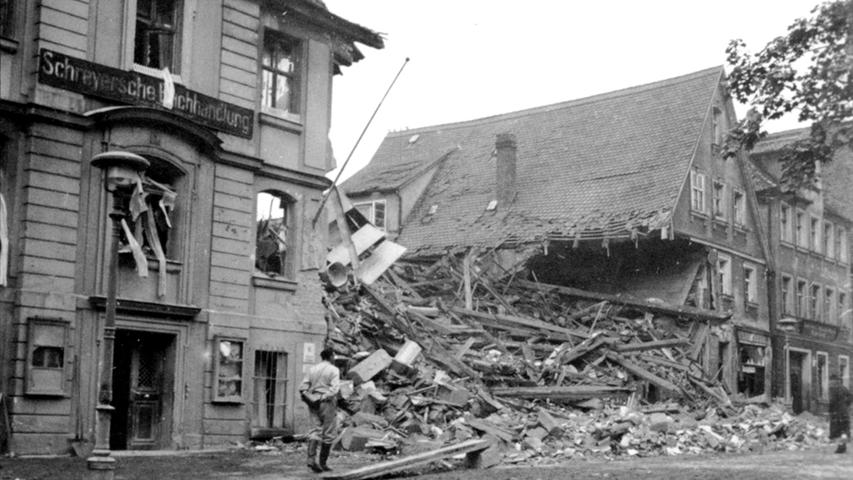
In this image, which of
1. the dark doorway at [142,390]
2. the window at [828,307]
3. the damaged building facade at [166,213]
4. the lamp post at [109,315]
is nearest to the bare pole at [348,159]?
the damaged building facade at [166,213]

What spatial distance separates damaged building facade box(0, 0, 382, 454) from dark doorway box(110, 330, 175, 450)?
26mm

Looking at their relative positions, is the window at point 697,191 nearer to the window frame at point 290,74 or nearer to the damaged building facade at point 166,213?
the damaged building facade at point 166,213

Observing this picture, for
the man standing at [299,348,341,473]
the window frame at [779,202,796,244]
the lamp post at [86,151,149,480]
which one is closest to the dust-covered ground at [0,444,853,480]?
the man standing at [299,348,341,473]

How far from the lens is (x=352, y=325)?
23.9m

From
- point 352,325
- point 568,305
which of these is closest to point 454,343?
point 352,325

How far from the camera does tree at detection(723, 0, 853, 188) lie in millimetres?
16266

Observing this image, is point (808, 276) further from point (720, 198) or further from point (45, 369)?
point (45, 369)

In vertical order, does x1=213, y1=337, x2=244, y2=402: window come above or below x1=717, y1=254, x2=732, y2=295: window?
below

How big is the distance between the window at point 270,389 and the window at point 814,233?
3088 centimetres

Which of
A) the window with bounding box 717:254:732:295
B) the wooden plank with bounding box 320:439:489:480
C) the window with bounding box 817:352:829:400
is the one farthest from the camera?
the window with bounding box 817:352:829:400

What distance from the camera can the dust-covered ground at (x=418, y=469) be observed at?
47.6 ft

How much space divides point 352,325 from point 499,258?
42.4ft

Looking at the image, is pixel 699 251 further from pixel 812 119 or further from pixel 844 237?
pixel 812 119

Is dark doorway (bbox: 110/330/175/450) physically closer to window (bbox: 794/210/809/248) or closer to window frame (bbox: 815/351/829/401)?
window frame (bbox: 815/351/829/401)
